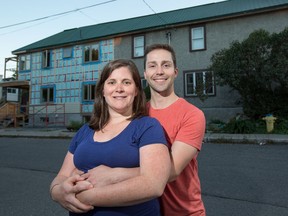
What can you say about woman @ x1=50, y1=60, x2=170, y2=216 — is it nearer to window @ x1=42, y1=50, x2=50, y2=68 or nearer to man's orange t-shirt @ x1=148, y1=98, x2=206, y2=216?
man's orange t-shirt @ x1=148, y1=98, x2=206, y2=216

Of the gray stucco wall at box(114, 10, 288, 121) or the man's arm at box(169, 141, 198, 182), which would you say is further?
the gray stucco wall at box(114, 10, 288, 121)

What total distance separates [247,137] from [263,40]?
5294 millimetres

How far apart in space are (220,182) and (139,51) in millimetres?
15912

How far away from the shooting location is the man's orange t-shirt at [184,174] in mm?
1718

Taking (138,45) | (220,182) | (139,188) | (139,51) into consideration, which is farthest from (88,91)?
(139,188)

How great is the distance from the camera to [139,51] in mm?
19875

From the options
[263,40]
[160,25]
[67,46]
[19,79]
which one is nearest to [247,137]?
[263,40]

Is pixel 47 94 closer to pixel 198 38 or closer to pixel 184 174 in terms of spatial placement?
pixel 198 38

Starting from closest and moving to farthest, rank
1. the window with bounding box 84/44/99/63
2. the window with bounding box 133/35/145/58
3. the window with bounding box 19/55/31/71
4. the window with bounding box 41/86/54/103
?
the window with bounding box 133/35/145/58 → the window with bounding box 84/44/99/63 → the window with bounding box 41/86/54/103 → the window with bounding box 19/55/31/71

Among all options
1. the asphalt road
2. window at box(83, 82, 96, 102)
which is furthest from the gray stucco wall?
the asphalt road

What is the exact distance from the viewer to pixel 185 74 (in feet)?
59.6

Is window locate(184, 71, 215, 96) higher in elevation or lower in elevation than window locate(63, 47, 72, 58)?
lower

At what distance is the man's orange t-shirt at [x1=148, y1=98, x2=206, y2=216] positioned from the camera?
67.6 inches

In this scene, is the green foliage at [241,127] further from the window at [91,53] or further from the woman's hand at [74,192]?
Result: the window at [91,53]
